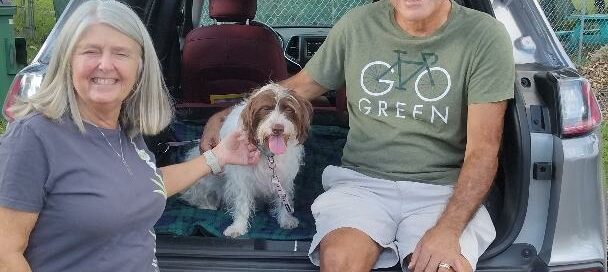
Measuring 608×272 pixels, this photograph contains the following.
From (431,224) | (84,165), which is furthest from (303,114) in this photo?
(84,165)

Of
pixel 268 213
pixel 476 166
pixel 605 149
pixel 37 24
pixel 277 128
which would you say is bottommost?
pixel 37 24

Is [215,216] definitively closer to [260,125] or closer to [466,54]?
[260,125]

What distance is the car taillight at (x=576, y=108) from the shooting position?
Answer: 2627 millimetres

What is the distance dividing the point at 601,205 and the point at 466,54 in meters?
0.79

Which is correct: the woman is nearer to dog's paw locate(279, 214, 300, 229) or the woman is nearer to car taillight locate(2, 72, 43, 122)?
car taillight locate(2, 72, 43, 122)

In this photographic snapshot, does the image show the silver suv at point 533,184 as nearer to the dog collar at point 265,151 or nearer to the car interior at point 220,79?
the dog collar at point 265,151

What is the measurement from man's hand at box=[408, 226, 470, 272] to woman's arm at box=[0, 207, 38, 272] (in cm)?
133

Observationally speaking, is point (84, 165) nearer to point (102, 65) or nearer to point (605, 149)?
point (102, 65)

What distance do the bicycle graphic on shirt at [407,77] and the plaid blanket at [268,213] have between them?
73 cm

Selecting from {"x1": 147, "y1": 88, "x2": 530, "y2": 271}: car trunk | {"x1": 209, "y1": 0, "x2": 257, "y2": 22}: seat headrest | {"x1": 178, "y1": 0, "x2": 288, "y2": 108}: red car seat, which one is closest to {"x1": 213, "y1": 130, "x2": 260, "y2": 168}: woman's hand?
{"x1": 147, "y1": 88, "x2": 530, "y2": 271}: car trunk

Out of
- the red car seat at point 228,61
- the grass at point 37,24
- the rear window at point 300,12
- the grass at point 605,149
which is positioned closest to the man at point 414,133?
the red car seat at point 228,61

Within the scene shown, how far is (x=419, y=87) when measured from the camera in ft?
10.0

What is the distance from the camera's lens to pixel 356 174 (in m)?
3.22

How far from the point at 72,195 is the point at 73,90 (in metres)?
0.31
